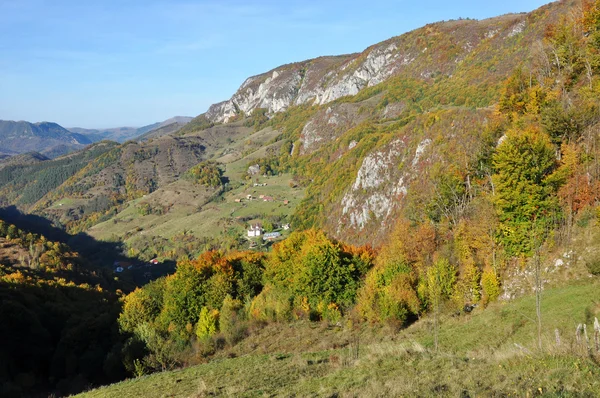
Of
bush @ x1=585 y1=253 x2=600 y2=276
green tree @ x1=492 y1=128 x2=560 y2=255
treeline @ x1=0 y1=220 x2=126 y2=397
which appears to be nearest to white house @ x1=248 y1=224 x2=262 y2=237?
treeline @ x1=0 y1=220 x2=126 y2=397

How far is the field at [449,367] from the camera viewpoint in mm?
11797

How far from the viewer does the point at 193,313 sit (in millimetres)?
52531

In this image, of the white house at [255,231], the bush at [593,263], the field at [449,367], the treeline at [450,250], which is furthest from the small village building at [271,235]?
the bush at [593,263]

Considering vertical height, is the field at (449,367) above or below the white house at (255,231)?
above

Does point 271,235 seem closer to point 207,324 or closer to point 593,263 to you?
point 207,324

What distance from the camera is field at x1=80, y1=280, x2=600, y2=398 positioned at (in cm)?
1180

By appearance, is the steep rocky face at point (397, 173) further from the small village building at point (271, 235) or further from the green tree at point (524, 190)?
the green tree at point (524, 190)

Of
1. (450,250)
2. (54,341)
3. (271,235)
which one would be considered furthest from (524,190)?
(271,235)

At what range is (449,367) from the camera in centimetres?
1473

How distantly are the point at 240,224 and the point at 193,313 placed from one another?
436ft

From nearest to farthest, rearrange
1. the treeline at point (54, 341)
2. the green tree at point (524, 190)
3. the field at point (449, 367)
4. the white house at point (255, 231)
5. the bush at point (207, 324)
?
the field at point (449, 367)
the green tree at point (524, 190)
the treeline at point (54, 341)
the bush at point (207, 324)
the white house at point (255, 231)

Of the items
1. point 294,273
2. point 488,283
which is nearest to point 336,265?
point 294,273

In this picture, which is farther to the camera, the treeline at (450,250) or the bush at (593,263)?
the treeline at (450,250)

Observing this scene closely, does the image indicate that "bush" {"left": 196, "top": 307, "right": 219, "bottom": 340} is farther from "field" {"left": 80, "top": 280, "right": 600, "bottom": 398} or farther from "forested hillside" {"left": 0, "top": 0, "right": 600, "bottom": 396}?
"field" {"left": 80, "top": 280, "right": 600, "bottom": 398}
